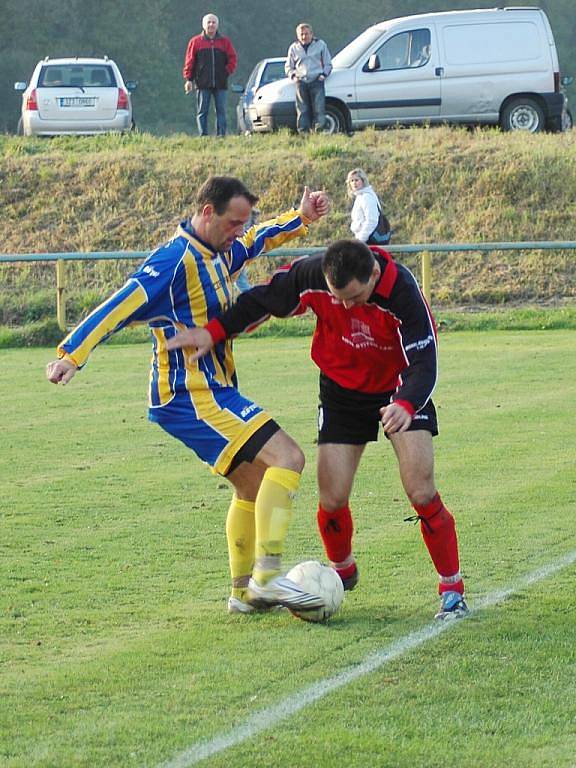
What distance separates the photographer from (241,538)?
6574mm

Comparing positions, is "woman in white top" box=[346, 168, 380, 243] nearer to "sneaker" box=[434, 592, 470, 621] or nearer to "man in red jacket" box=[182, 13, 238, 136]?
"man in red jacket" box=[182, 13, 238, 136]

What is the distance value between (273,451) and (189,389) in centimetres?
46

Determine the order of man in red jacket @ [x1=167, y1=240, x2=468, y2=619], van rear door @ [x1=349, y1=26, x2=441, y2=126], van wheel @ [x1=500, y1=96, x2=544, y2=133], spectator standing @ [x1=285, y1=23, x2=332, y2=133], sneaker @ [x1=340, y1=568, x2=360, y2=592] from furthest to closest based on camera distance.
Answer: van wheel @ [x1=500, y1=96, x2=544, y2=133]
van rear door @ [x1=349, y1=26, x2=441, y2=126]
spectator standing @ [x1=285, y1=23, x2=332, y2=133]
sneaker @ [x1=340, y1=568, x2=360, y2=592]
man in red jacket @ [x1=167, y1=240, x2=468, y2=619]

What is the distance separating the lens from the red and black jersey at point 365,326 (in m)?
5.97

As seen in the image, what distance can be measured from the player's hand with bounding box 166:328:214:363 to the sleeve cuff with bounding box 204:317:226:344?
0.02m

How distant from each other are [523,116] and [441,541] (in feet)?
68.4

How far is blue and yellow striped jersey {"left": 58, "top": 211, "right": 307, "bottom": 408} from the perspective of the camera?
6.15 meters

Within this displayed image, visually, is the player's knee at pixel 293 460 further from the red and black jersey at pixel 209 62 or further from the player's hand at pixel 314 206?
the red and black jersey at pixel 209 62

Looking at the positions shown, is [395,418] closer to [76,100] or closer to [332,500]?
[332,500]

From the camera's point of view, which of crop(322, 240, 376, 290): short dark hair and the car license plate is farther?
the car license plate

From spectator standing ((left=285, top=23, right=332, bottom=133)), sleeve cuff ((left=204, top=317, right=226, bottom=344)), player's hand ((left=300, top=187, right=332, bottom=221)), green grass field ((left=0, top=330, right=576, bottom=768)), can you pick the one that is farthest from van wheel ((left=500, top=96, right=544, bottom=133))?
sleeve cuff ((left=204, top=317, right=226, bottom=344))

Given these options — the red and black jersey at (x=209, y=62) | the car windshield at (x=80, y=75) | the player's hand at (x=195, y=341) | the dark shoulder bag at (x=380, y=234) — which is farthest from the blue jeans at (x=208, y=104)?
the player's hand at (x=195, y=341)

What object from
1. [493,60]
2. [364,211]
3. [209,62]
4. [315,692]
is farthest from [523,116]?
[315,692]

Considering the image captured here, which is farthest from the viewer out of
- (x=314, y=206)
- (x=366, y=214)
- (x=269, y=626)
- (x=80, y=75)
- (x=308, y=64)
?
(x=80, y=75)
